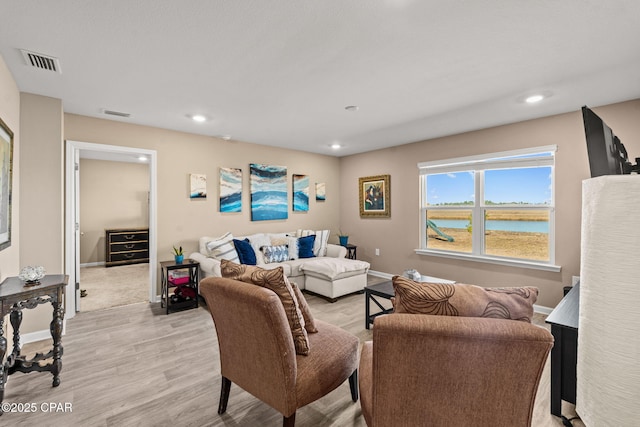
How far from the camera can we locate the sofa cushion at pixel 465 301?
1.14 m

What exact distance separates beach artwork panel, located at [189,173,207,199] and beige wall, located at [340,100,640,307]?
2.88 m

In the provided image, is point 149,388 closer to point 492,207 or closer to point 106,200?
point 492,207

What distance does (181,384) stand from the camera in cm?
222

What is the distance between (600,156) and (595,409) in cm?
44

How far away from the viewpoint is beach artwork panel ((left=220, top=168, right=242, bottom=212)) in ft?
15.4

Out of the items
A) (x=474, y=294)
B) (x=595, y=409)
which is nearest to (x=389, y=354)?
(x=474, y=294)

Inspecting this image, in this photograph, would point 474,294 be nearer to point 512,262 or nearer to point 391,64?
point 391,64

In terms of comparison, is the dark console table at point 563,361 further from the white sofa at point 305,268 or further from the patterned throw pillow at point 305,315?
the white sofa at point 305,268

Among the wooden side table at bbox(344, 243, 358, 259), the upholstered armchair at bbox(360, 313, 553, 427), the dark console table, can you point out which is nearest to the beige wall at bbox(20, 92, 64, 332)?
the upholstered armchair at bbox(360, 313, 553, 427)

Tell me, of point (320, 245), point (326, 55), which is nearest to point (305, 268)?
point (320, 245)

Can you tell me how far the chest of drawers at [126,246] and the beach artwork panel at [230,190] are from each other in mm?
3566

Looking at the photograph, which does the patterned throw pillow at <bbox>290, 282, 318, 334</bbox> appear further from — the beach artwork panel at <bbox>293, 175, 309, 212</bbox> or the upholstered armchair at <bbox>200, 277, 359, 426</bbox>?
the beach artwork panel at <bbox>293, 175, 309, 212</bbox>

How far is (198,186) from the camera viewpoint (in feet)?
14.6

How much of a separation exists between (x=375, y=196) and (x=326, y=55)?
3647 mm
